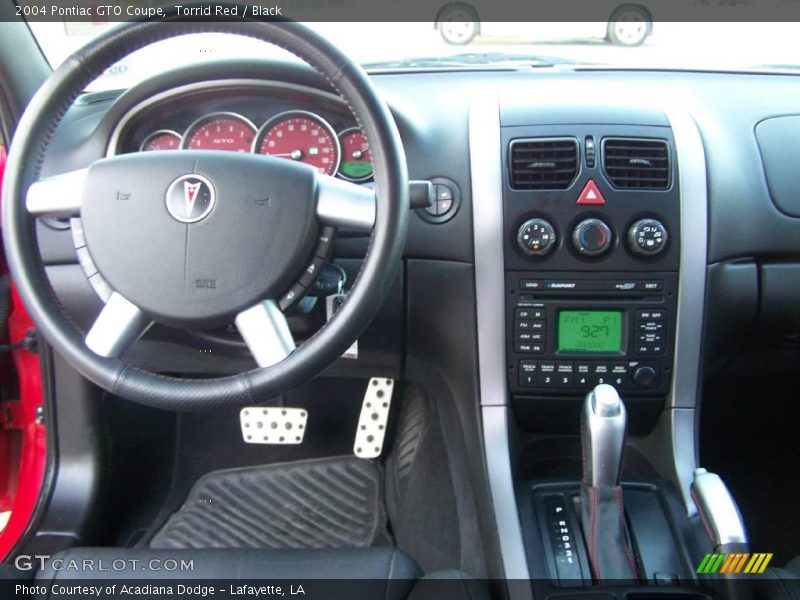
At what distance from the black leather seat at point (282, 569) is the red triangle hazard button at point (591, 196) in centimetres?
76

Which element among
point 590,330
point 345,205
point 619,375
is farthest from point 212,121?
point 619,375

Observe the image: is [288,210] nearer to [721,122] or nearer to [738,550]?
[738,550]

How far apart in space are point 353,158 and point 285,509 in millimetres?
1021

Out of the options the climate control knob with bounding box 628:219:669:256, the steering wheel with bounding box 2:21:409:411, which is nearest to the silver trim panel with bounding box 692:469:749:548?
the climate control knob with bounding box 628:219:669:256

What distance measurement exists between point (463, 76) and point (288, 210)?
841mm

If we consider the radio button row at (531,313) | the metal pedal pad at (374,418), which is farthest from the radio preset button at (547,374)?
the metal pedal pad at (374,418)

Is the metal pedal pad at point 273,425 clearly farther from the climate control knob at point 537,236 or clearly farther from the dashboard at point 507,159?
the climate control knob at point 537,236

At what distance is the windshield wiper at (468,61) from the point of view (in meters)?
1.93

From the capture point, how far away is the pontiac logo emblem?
1.21 m

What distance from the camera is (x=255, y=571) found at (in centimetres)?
146

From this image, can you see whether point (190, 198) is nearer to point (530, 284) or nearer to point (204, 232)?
A: point (204, 232)

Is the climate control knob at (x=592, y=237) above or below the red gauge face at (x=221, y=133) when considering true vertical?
below

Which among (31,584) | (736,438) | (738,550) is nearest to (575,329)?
(738,550)

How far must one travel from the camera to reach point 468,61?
76.8 inches
